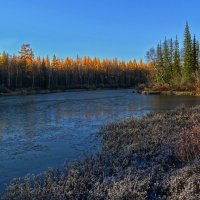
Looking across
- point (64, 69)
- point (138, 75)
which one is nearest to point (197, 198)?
point (64, 69)

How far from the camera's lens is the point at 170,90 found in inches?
2798

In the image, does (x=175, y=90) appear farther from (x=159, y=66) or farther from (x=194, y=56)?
(x=159, y=66)

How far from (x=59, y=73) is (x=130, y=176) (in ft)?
358

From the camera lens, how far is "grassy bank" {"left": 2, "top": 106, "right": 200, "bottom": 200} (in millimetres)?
8228

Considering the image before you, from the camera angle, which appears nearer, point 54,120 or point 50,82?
point 54,120

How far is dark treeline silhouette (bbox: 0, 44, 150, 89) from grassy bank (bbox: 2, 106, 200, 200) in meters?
70.9

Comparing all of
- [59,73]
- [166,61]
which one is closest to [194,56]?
[166,61]

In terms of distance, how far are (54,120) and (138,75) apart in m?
133

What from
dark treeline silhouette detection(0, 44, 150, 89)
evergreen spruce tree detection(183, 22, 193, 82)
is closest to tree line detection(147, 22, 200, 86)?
evergreen spruce tree detection(183, 22, 193, 82)

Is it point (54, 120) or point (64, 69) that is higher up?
point (64, 69)

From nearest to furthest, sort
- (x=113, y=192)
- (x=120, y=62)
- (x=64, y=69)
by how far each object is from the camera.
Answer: (x=113, y=192) < (x=64, y=69) < (x=120, y=62)

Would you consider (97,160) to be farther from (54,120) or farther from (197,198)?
(54,120)

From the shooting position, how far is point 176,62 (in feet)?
283

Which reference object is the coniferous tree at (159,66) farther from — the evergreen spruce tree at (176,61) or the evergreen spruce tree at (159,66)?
the evergreen spruce tree at (176,61)
